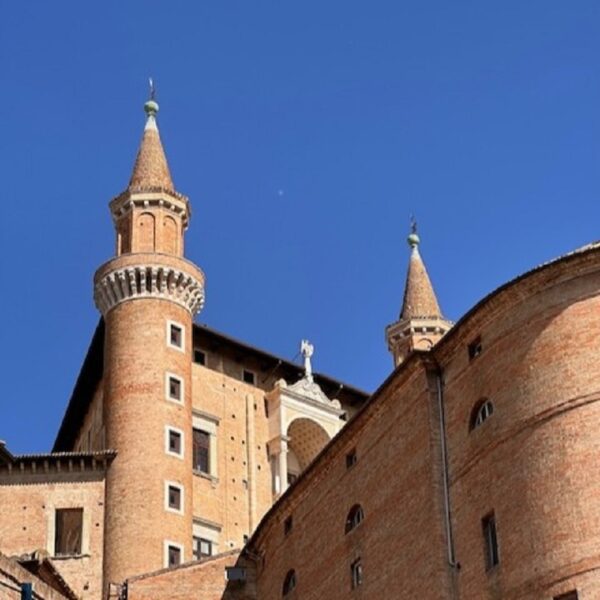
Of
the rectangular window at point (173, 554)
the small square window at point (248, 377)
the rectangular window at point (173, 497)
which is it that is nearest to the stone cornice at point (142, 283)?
the small square window at point (248, 377)

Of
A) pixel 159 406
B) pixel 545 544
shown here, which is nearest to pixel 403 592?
pixel 545 544

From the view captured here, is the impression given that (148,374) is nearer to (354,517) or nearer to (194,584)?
(194,584)

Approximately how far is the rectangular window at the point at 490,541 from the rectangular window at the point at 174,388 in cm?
1885

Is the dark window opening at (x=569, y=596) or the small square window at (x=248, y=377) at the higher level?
the small square window at (x=248, y=377)

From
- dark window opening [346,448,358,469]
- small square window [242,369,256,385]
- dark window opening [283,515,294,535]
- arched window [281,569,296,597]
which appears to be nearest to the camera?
dark window opening [346,448,358,469]

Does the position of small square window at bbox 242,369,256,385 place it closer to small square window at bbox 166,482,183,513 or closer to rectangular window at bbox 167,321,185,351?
rectangular window at bbox 167,321,185,351

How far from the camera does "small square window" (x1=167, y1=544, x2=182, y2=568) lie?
141ft

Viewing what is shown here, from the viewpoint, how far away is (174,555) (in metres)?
43.2

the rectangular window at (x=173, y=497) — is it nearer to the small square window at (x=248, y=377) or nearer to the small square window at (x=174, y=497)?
the small square window at (x=174, y=497)

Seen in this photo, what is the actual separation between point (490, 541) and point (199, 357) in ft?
73.0

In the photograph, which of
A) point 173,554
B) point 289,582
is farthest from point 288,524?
point 173,554

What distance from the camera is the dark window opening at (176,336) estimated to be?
47.0m

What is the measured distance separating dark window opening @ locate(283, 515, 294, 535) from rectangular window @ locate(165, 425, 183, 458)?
8.31m

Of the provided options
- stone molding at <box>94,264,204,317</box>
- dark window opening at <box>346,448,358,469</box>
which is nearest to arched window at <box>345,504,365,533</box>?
dark window opening at <box>346,448,358,469</box>
